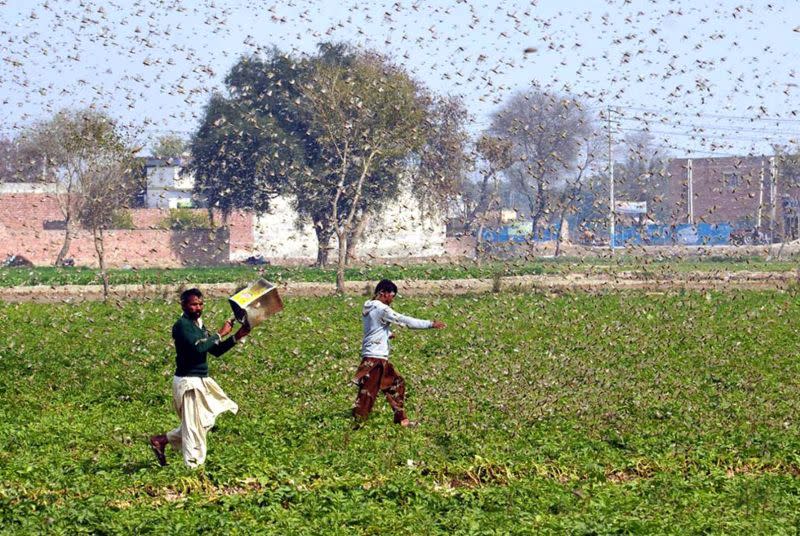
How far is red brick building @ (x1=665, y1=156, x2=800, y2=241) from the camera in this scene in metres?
79.3

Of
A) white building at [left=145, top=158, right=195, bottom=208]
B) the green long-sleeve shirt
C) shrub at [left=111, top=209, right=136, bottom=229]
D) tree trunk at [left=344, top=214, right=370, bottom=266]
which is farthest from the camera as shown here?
white building at [left=145, top=158, right=195, bottom=208]

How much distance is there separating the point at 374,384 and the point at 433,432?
0.90m

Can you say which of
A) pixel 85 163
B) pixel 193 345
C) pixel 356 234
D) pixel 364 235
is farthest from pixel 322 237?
pixel 193 345

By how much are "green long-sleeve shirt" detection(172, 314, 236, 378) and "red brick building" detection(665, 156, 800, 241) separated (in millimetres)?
67034

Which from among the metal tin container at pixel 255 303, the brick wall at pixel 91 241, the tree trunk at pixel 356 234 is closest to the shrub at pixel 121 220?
the brick wall at pixel 91 241

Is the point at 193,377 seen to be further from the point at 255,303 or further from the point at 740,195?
the point at 740,195

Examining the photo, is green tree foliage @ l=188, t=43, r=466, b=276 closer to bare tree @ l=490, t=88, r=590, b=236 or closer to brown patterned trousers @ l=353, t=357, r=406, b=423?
bare tree @ l=490, t=88, r=590, b=236

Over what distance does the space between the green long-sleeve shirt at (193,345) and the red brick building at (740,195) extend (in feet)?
220

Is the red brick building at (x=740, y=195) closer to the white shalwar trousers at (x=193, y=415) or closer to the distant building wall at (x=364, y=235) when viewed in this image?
the distant building wall at (x=364, y=235)

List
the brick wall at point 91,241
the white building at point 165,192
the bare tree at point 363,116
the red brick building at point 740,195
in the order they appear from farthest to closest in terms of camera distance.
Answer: the white building at point 165,192, the red brick building at point 740,195, the brick wall at point 91,241, the bare tree at point 363,116

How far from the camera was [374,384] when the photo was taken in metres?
14.3

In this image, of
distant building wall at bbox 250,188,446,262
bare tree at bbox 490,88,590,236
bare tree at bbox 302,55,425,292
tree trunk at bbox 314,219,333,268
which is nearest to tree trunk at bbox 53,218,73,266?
distant building wall at bbox 250,188,446,262

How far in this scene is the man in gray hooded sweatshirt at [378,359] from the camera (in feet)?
46.9

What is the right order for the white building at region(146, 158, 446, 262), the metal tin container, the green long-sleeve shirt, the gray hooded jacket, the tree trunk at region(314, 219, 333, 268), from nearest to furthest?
the metal tin container → the green long-sleeve shirt → the gray hooded jacket → the tree trunk at region(314, 219, 333, 268) → the white building at region(146, 158, 446, 262)
